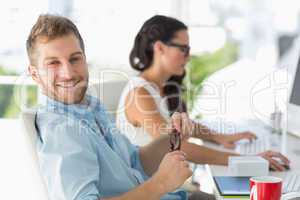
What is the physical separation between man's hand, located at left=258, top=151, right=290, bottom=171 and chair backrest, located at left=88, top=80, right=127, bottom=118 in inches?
32.4

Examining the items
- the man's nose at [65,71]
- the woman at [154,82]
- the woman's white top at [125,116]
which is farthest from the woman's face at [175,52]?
the man's nose at [65,71]

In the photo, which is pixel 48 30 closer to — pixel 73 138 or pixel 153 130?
pixel 73 138

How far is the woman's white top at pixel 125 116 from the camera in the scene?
2.16 m

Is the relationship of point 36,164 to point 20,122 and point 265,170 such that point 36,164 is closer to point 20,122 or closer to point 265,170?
point 20,122

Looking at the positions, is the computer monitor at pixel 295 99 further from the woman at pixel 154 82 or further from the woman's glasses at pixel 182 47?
the woman's glasses at pixel 182 47

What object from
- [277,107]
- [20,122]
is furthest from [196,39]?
[20,122]

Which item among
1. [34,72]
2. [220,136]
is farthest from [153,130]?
[34,72]

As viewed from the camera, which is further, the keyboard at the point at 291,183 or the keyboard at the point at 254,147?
the keyboard at the point at 254,147

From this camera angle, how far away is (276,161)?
171 centimetres

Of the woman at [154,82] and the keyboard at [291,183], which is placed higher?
the woman at [154,82]

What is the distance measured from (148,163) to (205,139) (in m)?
0.53

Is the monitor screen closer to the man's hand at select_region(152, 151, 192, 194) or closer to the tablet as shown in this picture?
the tablet

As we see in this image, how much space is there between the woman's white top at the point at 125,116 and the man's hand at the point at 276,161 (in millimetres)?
542

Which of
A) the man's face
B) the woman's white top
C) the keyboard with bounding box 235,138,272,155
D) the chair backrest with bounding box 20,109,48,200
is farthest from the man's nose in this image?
the keyboard with bounding box 235,138,272,155
